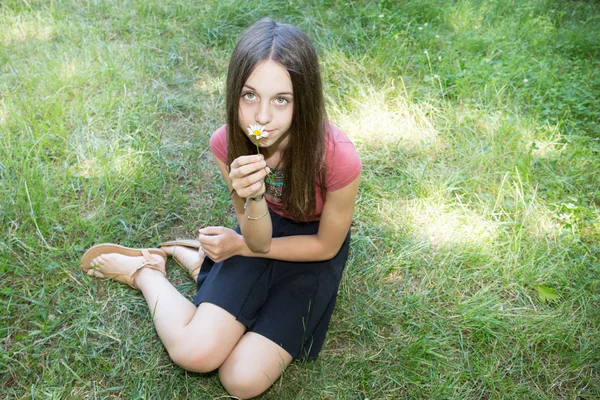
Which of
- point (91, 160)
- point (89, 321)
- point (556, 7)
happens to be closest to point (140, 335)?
point (89, 321)

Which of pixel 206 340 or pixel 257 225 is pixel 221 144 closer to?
pixel 257 225

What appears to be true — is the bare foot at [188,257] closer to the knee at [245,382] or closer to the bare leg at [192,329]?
the bare leg at [192,329]

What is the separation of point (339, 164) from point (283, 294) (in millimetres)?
527

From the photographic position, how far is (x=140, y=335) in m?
1.89

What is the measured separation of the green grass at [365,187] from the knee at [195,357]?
0.25 ft

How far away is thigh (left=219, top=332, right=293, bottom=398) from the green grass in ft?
0.25

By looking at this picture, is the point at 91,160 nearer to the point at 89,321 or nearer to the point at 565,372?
the point at 89,321

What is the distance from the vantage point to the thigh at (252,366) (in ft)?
5.54

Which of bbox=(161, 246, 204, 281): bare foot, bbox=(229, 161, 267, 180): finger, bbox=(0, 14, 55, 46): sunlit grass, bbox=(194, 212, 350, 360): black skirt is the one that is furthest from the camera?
bbox=(0, 14, 55, 46): sunlit grass

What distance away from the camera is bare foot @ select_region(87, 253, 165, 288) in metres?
2.04

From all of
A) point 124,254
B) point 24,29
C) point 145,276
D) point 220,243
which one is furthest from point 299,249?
point 24,29

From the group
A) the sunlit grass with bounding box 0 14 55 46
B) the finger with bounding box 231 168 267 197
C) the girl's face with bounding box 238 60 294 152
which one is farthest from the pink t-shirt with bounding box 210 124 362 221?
the sunlit grass with bounding box 0 14 55 46

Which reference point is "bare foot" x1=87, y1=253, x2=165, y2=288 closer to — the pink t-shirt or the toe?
the toe

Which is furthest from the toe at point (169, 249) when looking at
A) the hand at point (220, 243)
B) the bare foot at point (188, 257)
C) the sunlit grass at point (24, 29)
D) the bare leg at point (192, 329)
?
the sunlit grass at point (24, 29)
